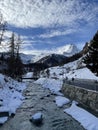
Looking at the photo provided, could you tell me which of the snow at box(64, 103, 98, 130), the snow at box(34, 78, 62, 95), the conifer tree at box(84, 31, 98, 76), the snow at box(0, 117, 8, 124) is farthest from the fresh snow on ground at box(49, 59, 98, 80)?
the snow at box(0, 117, 8, 124)

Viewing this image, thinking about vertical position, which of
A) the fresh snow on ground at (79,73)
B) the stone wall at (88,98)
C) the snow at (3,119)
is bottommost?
the snow at (3,119)

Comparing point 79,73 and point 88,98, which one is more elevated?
point 79,73

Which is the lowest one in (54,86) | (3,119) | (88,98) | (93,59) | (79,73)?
(3,119)

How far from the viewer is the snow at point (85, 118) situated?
1864 centimetres

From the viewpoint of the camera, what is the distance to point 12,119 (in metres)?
21.9

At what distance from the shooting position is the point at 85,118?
21375 mm

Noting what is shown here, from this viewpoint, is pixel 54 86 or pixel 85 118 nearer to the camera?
pixel 85 118

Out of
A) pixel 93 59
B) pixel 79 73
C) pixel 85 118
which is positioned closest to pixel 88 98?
pixel 85 118

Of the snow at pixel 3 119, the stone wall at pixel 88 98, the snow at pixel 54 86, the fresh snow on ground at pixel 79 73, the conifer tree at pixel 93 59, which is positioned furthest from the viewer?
the fresh snow on ground at pixel 79 73

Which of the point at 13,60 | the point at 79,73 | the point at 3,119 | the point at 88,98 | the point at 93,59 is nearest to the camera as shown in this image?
the point at 3,119

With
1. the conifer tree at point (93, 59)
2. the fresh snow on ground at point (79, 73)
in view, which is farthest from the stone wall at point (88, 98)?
the fresh snow on ground at point (79, 73)

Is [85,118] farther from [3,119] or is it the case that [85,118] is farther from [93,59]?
[93,59]

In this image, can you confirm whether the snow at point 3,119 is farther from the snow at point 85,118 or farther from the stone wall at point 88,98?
the stone wall at point 88,98

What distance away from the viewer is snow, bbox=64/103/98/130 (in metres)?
18.6
